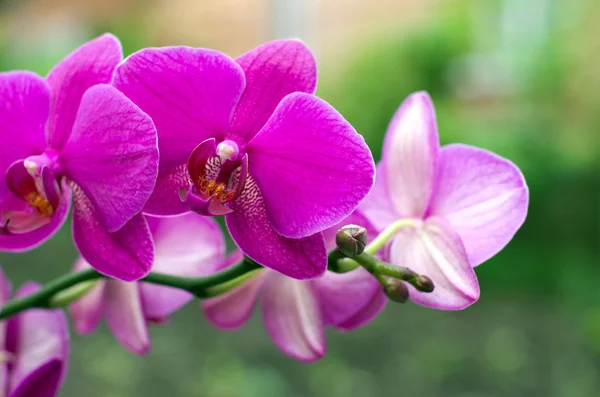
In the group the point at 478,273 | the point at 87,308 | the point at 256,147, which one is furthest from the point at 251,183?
the point at 478,273

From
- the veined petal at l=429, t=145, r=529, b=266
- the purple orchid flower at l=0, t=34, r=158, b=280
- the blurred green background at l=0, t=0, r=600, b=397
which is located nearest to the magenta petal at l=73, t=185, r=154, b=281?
the purple orchid flower at l=0, t=34, r=158, b=280

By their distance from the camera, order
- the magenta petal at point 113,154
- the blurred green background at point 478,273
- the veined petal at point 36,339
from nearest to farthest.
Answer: the magenta petal at point 113,154 < the veined petal at point 36,339 < the blurred green background at point 478,273

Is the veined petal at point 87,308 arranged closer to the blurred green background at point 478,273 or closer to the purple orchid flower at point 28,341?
the purple orchid flower at point 28,341

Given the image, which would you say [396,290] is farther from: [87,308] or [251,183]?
[87,308]

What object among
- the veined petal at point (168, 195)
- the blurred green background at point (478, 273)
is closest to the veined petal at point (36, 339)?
the veined petal at point (168, 195)

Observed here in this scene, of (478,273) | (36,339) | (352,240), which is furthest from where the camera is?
(478,273)

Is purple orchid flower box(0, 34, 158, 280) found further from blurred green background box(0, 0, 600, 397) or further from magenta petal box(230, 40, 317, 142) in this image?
blurred green background box(0, 0, 600, 397)

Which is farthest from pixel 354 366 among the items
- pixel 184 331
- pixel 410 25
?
pixel 410 25
